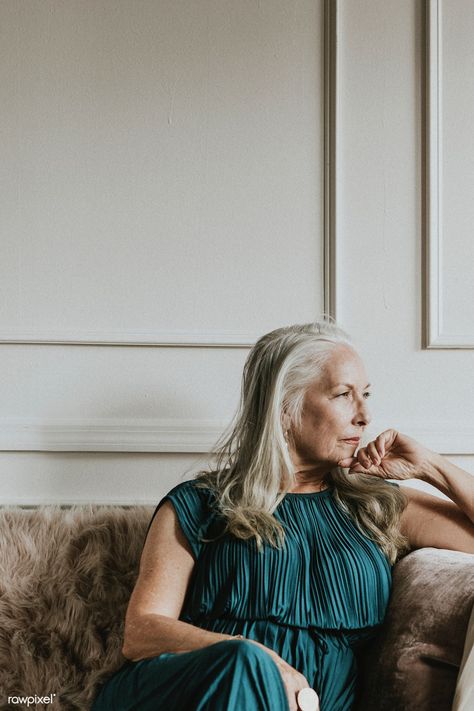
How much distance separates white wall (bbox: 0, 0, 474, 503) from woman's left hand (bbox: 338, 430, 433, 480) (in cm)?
31

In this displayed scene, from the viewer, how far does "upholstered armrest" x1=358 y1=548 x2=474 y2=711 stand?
1.36 m

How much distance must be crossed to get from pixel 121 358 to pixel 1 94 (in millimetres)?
774

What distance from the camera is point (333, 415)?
5.45 feet

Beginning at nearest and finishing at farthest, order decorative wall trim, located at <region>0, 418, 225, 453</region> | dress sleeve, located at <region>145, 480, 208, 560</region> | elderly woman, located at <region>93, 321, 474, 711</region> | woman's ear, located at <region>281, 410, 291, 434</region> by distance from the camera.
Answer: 1. elderly woman, located at <region>93, 321, 474, 711</region>
2. dress sleeve, located at <region>145, 480, 208, 560</region>
3. woman's ear, located at <region>281, 410, 291, 434</region>
4. decorative wall trim, located at <region>0, 418, 225, 453</region>

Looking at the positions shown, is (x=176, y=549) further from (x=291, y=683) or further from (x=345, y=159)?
(x=345, y=159)

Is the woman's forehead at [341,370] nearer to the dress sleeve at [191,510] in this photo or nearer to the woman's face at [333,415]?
the woman's face at [333,415]

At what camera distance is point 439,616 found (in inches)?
55.3

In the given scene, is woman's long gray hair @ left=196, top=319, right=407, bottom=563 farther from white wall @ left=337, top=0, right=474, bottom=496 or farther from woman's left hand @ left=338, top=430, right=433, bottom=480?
white wall @ left=337, top=0, right=474, bottom=496

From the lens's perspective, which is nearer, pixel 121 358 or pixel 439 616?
pixel 439 616

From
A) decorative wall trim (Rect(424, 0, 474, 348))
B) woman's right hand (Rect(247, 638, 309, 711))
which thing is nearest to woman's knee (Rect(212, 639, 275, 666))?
woman's right hand (Rect(247, 638, 309, 711))

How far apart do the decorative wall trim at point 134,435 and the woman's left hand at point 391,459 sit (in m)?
0.30

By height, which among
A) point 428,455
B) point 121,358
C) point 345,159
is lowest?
point 428,455

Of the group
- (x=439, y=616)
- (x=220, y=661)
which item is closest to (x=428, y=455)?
(x=439, y=616)

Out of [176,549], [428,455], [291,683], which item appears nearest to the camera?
[291,683]
